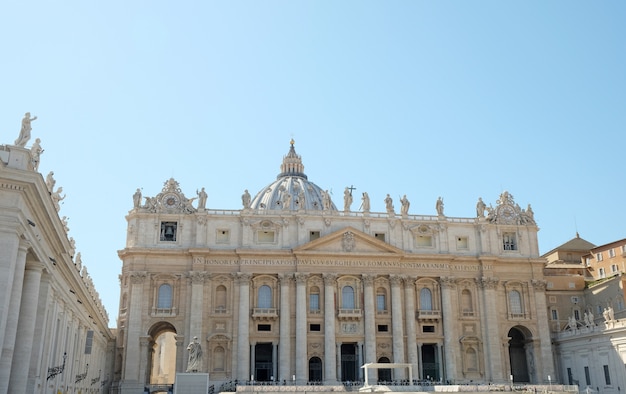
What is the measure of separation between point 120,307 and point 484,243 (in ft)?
128

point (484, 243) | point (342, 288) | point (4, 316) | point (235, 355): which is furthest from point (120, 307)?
point (4, 316)

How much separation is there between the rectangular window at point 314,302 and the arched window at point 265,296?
413 centimetres

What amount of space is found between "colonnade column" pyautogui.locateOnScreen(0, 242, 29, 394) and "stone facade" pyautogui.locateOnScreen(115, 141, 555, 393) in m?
40.4

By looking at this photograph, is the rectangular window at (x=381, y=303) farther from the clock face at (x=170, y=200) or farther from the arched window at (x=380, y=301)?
the clock face at (x=170, y=200)

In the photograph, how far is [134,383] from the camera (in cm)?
6200

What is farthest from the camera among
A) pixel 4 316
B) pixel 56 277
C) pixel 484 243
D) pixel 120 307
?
pixel 484 243

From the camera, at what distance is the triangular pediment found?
2667 inches

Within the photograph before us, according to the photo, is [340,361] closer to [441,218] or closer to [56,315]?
[441,218]

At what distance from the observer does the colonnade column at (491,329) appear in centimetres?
6725

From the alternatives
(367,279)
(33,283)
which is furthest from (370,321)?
(33,283)

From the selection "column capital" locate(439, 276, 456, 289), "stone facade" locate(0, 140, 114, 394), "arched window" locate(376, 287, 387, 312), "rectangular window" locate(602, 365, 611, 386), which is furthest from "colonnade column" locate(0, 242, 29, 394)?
"rectangular window" locate(602, 365, 611, 386)

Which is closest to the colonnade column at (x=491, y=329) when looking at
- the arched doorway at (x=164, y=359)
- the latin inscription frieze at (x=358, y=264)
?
the latin inscription frieze at (x=358, y=264)

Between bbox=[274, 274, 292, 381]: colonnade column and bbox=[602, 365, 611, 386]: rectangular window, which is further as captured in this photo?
bbox=[274, 274, 292, 381]: colonnade column

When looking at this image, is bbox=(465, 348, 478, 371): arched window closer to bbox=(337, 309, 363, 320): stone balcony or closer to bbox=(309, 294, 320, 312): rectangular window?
bbox=(337, 309, 363, 320): stone balcony
